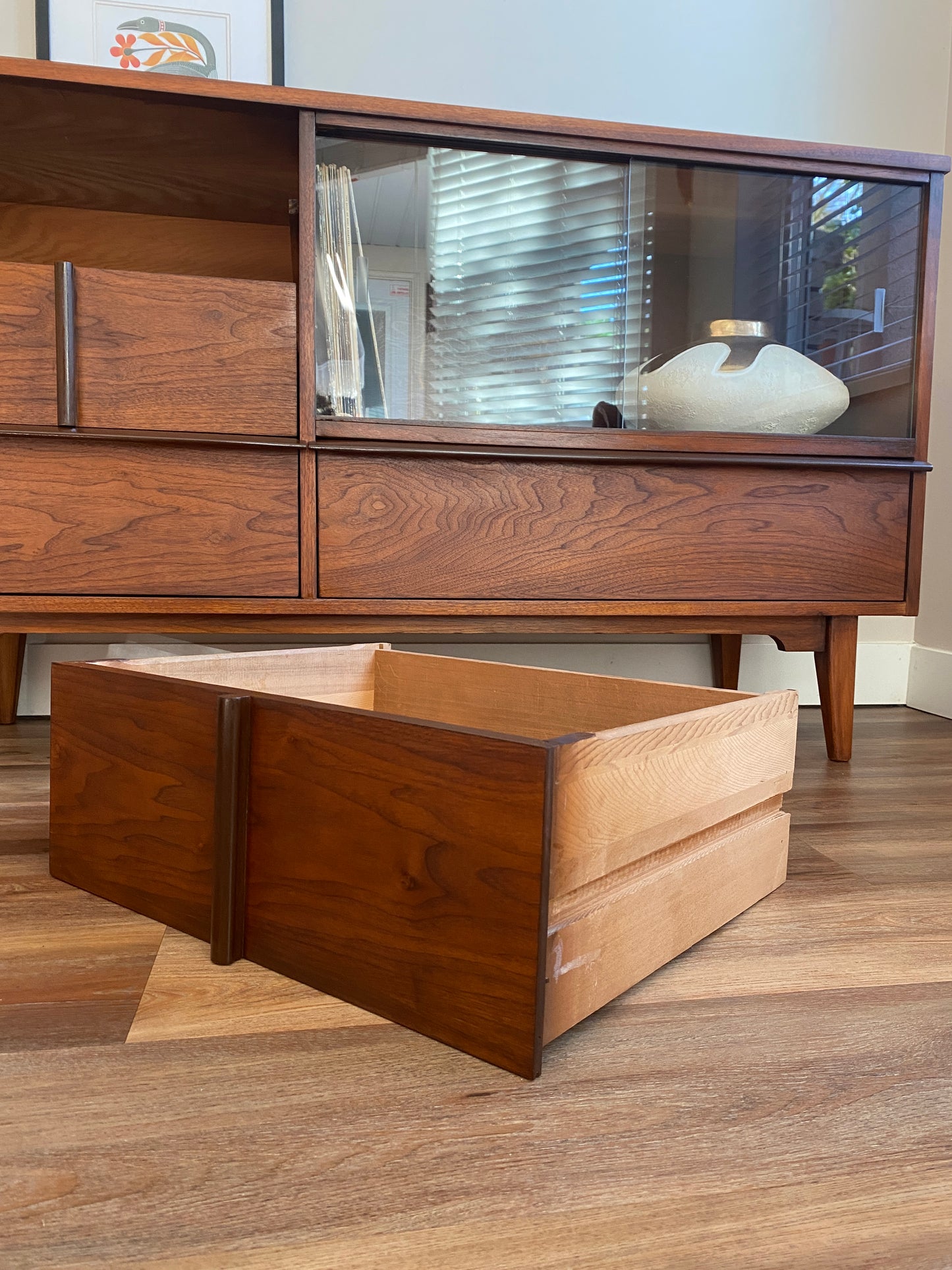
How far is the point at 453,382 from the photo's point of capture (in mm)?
1230

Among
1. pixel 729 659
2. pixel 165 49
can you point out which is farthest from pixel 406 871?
pixel 165 49

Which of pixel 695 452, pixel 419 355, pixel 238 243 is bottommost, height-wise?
pixel 695 452

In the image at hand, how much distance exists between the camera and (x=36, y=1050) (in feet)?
1.60

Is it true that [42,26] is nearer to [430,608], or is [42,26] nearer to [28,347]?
[28,347]

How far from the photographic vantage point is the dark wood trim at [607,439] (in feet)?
3.85

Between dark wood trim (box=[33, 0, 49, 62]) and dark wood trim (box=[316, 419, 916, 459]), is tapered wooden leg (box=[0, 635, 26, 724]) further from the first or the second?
dark wood trim (box=[33, 0, 49, 62])

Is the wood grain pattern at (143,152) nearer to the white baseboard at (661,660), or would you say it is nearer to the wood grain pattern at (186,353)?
the wood grain pattern at (186,353)

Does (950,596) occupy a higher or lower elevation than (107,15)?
lower

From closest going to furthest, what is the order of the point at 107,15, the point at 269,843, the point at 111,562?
the point at 269,843, the point at 111,562, the point at 107,15

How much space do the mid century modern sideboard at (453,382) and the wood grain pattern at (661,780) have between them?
0.55m

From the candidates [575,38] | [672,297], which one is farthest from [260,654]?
[575,38]

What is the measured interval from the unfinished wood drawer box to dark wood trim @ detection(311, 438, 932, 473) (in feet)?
1.51

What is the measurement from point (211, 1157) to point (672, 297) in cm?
119

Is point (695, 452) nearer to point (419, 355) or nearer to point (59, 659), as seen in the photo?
point (419, 355)
